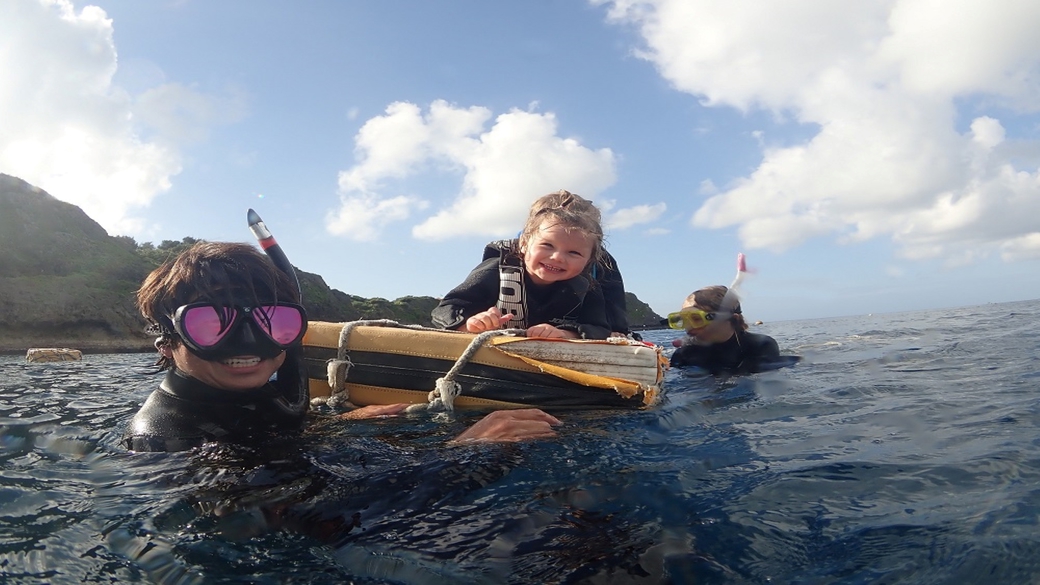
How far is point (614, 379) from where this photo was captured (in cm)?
395

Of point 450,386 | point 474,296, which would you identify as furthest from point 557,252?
point 450,386

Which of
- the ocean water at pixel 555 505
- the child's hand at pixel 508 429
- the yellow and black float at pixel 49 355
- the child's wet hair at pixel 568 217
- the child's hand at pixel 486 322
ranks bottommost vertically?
the yellow and black float at pixel 49 355

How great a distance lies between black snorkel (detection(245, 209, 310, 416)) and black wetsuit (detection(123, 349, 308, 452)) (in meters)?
0.15

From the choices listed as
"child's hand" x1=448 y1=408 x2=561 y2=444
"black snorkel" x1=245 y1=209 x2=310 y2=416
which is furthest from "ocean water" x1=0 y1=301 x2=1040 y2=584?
"black snorkel" x1=245 y1=209 x2=310 y2=416

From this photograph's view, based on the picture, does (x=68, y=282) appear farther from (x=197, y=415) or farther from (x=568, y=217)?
(x=197, y=415)

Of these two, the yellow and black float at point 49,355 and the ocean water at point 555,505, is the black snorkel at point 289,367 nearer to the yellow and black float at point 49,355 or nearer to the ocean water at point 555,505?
the ocean water at point 555,505

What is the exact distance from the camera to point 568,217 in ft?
15.7

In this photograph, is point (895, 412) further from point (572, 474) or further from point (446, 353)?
point (446, 353)

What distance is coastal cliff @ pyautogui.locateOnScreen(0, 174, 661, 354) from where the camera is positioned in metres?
26.8

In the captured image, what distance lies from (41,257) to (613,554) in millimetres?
40866

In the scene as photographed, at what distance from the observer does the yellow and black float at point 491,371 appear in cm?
397

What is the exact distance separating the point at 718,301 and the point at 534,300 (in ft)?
10.7

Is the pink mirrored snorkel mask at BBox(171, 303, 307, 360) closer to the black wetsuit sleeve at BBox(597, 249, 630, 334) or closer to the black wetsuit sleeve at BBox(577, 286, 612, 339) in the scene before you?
the black wetsuit sleeve at BBox(577, 286, 612, 339)

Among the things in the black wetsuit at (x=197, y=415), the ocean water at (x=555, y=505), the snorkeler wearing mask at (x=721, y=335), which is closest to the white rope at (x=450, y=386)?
the ocean water at (x=555, y=505)
